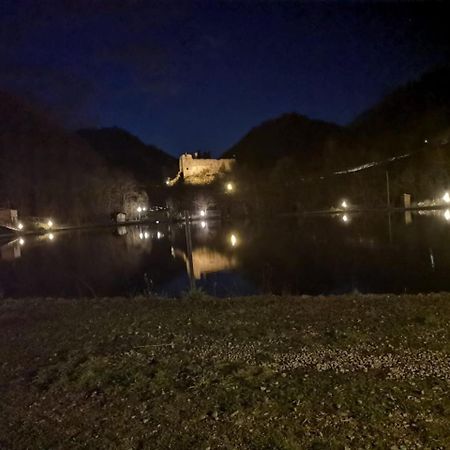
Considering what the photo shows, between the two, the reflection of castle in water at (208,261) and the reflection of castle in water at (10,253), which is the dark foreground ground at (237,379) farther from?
the reflection of castle in water at (10,253)

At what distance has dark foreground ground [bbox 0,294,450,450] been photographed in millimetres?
3229

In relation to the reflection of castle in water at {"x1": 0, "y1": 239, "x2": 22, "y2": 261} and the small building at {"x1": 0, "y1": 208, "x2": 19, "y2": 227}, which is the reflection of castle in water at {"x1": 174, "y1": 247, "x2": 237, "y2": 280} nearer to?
the reflection of castle in water at {"x1": 0, "y1": 239, "x2": 22, "y2": 261}

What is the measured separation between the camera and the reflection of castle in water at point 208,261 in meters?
14.7

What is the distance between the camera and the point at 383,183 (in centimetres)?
5294

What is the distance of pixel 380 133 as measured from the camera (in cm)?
8169

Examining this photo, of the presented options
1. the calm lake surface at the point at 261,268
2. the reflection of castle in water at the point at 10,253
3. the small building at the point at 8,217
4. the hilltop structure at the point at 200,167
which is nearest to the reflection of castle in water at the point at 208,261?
the calm lake surface at the point at 261,268

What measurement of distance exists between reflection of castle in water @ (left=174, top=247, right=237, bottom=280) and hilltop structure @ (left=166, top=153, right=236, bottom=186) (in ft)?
211

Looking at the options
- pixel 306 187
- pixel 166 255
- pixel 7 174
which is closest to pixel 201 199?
pixel 306 187

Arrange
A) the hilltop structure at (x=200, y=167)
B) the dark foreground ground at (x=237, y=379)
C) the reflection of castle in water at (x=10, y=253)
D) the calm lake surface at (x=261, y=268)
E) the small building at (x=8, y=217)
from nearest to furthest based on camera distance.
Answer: the dark foreground ground at (x=237, y=379) < the calm lake surface at (x=261, y=268) < the reflection of castle in water at (x=10, y=253) < the small building at (x=8, y=217) < the hilltop structure at (x=200, y=167)

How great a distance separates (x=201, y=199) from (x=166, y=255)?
51037 mm

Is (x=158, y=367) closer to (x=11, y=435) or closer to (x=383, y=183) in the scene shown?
(x=11, y=435)

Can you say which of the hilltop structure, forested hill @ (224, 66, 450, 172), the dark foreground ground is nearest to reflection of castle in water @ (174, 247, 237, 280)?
the dark foreground ground

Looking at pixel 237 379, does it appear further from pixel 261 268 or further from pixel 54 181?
pixel 54 181

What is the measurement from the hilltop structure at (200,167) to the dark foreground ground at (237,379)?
78182 millimetres
